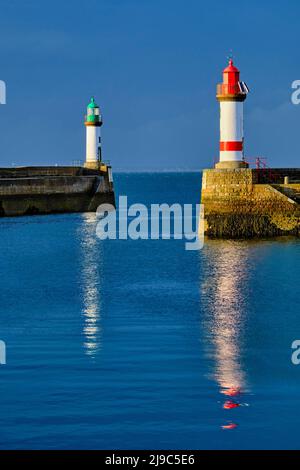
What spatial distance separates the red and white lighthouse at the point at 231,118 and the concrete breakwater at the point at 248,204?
1.70 ft

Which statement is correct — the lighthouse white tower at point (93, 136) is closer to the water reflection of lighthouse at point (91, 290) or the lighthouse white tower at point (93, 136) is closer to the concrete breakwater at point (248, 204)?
the water reflection of lighthouse at point (91, 290)

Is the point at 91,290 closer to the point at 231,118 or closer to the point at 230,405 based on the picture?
the point at 231,118

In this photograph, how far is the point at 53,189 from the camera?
4741 cm

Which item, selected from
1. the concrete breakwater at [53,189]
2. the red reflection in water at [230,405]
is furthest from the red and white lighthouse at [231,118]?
the concrete breakwater at [53,189]

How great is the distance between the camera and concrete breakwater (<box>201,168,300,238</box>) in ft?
90.1

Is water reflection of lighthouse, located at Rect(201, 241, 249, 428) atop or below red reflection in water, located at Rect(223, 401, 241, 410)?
atop

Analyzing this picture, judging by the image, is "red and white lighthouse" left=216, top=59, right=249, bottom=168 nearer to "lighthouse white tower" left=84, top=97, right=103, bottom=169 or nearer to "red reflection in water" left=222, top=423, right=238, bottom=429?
"red reflection in water" left=222, top=423, right=238, bottom=429

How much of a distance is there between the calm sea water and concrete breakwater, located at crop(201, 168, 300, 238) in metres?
2.44

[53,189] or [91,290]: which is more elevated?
[53,189]

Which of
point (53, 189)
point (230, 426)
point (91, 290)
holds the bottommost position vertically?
point (230, 426)

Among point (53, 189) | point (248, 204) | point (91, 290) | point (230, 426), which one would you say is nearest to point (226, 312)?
point (91, 290)

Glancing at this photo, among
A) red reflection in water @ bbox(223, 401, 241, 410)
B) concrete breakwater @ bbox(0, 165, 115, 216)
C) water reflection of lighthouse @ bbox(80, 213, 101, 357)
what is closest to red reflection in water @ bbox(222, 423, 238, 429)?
red reflection in water @ bbox(223, 401, 241, 410)

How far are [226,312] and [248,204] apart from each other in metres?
11.0

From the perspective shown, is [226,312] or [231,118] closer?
[226,312]
